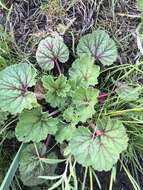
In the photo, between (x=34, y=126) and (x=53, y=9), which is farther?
(x=53, y=9)

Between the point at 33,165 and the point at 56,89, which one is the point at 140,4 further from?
the point at 33,165

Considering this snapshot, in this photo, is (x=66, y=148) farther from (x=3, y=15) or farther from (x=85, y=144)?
(x=3, y=15)

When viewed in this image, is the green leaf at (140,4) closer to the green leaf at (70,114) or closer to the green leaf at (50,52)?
the green leaf at (50,52)

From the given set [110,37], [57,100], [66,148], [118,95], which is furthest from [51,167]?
[110,37]

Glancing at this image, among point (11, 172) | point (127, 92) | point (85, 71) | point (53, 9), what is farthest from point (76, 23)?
point (11, 172)

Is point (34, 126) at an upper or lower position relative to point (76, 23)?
lower
